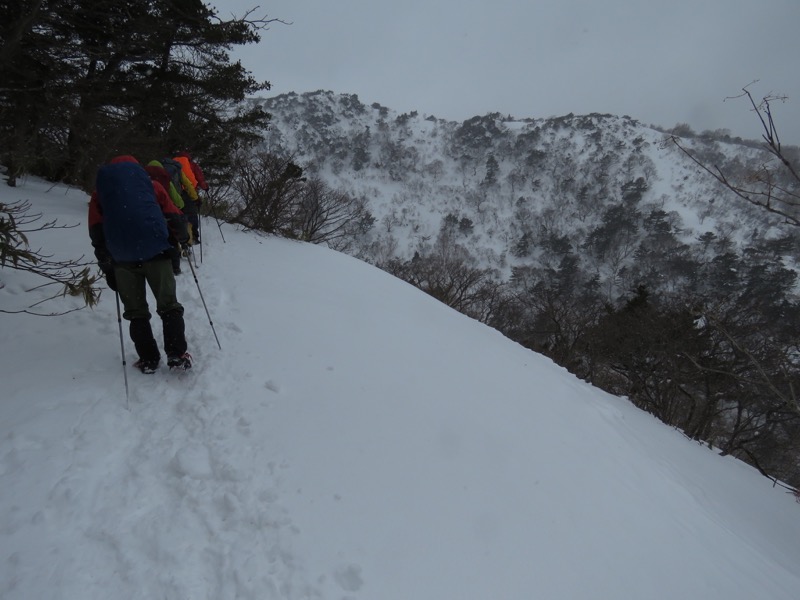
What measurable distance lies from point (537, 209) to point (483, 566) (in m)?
95.2

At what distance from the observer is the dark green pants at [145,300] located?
114 inches

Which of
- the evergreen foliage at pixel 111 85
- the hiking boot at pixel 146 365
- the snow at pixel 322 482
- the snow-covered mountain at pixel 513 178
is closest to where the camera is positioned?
the snow at pixel 322 482

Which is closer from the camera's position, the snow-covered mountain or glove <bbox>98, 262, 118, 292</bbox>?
glove <bbox>98, 262, 118, 292</bbox>

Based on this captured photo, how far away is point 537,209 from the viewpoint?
88062 mm

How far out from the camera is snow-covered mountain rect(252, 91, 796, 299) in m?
74.3

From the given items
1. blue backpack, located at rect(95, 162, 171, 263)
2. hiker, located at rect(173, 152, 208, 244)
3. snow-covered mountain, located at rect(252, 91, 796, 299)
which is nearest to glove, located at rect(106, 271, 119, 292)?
blue backpack, located at rect(95, 162, 171, 263)

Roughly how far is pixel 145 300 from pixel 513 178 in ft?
345

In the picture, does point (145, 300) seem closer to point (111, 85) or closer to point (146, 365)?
point (146, 365)

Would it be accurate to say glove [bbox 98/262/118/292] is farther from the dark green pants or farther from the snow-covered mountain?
the snow-covered mountain

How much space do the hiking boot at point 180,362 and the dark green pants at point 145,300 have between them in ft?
0.13

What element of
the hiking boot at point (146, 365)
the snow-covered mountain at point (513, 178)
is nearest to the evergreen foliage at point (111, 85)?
the hiking boot at point (146, 365)

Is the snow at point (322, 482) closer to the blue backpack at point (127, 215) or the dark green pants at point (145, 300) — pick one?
the dark green pants at point (145, 300)

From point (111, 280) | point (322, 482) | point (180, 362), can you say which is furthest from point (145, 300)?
point (322, 482)

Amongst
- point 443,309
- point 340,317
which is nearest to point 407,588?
point 340,317
